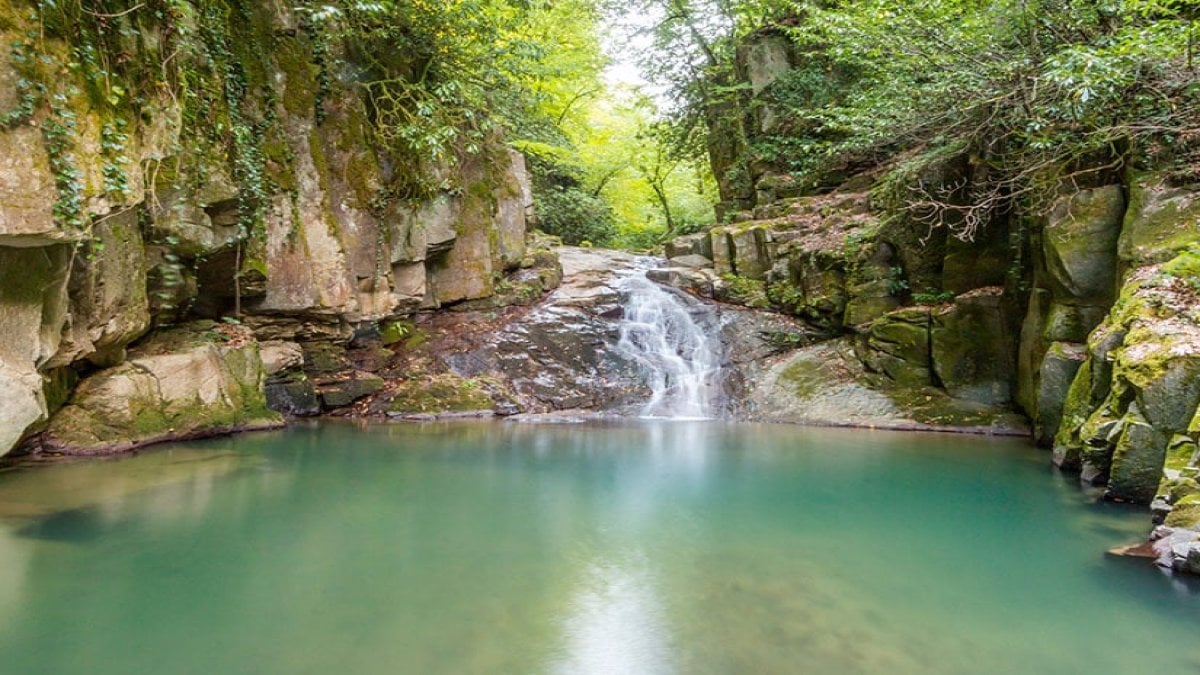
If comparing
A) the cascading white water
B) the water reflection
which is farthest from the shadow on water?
the cascading white water

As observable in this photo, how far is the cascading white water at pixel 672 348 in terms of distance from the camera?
12141 mm

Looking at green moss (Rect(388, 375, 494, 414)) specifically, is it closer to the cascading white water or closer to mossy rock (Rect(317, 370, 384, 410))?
mossy rock (Rect(317, 370, 384, 410))

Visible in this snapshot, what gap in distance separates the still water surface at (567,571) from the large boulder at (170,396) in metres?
0.61

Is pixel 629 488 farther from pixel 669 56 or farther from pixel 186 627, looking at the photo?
pixel 669 56

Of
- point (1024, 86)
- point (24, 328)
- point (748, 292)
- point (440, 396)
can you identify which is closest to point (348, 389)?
point (440, 396)

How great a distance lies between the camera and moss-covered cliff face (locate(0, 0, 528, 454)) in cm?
532

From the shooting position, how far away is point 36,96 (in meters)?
5.10

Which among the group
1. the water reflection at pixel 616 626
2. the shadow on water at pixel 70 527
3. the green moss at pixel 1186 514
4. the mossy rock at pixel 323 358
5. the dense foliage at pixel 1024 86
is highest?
the dense foliage at pixel 1024 86

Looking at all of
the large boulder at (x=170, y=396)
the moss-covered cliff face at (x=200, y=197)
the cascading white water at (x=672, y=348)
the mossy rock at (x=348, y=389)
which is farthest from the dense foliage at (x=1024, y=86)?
the large boulder at (x=170, y=396)

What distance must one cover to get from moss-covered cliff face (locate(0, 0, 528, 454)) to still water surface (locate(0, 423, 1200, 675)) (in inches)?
69.2

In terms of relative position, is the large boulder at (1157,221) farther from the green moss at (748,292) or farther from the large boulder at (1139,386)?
the green moss at (748,292)

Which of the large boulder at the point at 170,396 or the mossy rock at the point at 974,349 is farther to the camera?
the mossy rock at the point at 974,349

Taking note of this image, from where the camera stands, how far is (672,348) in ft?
43.7

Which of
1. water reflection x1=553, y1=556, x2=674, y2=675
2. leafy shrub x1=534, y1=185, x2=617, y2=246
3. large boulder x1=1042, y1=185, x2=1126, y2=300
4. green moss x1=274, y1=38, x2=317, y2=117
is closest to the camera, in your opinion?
water reflection x1=553, y1=556, x2=674, y2=675
